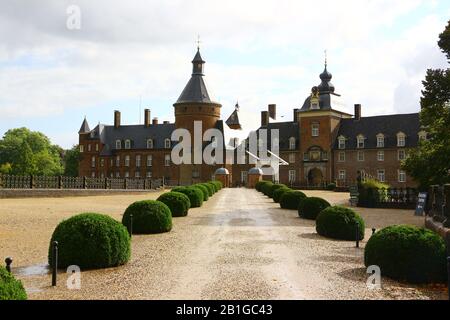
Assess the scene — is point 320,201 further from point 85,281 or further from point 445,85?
point 85,281

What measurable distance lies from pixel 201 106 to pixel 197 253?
2437 inches

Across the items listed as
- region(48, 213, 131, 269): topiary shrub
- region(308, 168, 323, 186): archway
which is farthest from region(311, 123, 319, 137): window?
region(48, 213, 131, 269): topiary shrub

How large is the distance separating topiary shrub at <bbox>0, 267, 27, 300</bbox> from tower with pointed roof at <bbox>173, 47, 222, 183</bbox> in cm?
6681

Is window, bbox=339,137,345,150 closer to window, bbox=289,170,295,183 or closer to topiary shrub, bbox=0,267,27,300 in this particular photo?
window, bbox=289,170,295,183

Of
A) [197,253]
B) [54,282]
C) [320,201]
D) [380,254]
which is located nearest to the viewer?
[54,282]

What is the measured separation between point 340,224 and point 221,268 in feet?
19.9

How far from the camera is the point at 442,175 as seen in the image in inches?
893

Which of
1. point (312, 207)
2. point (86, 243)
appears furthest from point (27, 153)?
point (86, 243)

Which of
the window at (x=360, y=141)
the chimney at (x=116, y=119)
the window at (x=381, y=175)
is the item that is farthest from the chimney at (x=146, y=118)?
the window at (x=381, y=175)

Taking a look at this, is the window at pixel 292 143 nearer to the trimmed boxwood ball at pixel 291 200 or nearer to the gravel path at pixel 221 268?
the trimmed boxwood ball at pixel 291 200

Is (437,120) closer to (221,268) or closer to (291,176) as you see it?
(221,268)

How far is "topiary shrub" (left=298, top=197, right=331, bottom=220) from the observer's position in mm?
20562
